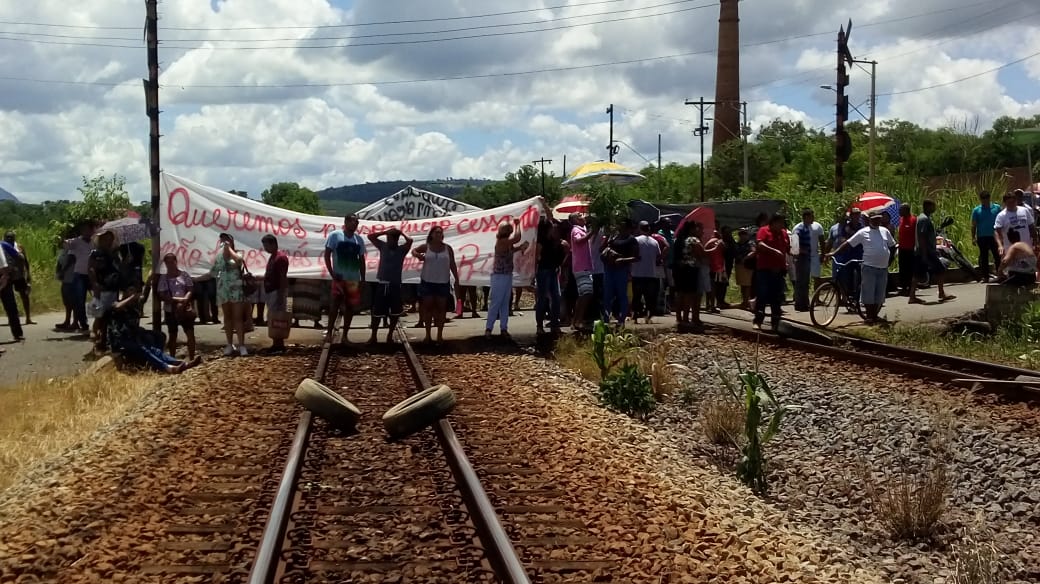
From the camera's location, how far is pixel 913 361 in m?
13.8

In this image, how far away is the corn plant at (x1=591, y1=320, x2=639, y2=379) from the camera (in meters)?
12.7

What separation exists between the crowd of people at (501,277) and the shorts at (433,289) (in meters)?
0.02

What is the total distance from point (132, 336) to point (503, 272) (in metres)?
5.41

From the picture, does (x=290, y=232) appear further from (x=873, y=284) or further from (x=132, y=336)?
(x=873, y=284)

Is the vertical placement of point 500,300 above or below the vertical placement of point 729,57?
below

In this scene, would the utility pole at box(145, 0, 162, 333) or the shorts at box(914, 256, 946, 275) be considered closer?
the utility pole at box(145, 0, 162, 333)

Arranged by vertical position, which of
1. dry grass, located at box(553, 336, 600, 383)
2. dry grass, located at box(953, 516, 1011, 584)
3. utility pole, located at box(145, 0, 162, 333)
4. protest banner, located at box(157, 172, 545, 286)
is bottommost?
dry grass, located at box(953, 516, 1011, 584)

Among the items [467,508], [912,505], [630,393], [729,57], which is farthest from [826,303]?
[729,57]

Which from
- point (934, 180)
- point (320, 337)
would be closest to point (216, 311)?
point (320, 337)

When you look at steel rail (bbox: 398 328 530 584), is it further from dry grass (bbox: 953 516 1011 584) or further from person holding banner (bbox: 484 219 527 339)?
person holding banner (bbox: 484 219 527 339)

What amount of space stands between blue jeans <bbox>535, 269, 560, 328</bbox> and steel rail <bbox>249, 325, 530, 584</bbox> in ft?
24.3

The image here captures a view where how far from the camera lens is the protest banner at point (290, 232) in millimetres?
16984

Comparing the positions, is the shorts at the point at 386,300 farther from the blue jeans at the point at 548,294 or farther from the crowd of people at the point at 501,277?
the blue jeans at the point at 548,294

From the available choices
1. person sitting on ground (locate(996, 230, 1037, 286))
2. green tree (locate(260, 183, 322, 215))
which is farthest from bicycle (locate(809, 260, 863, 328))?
green tree (locate(260, 183, 322, 215))
